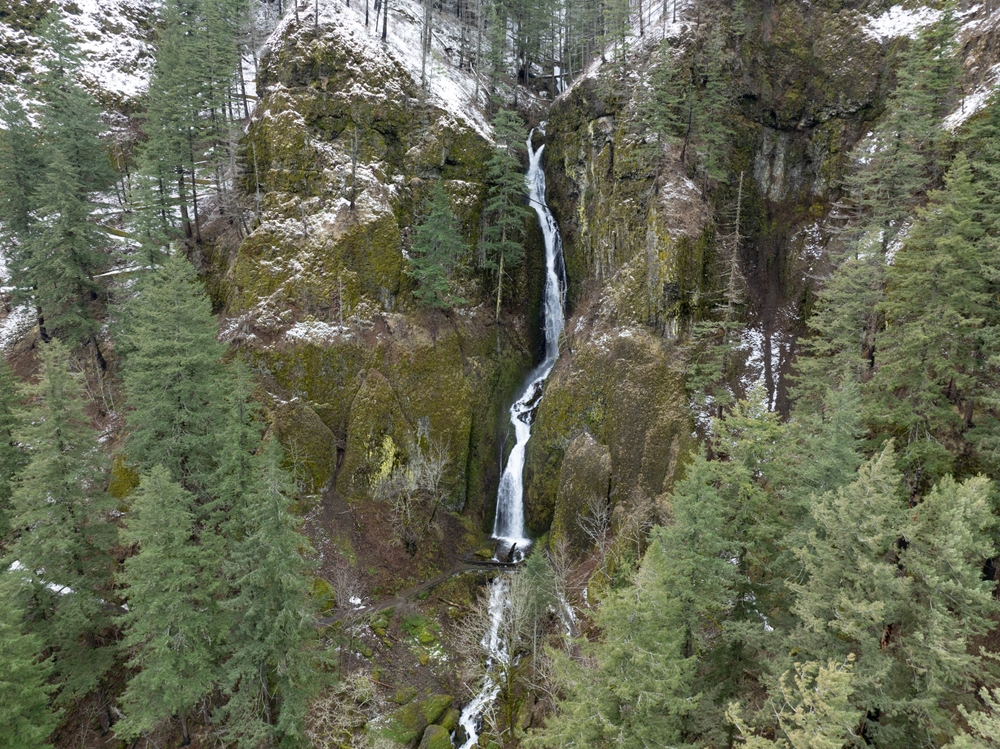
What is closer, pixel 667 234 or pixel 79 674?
pixel 79 674

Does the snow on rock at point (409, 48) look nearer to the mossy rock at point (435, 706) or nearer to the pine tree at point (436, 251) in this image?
the pine tree at point (436, 251)

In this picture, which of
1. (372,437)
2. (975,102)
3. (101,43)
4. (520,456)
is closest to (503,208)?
(520,456)

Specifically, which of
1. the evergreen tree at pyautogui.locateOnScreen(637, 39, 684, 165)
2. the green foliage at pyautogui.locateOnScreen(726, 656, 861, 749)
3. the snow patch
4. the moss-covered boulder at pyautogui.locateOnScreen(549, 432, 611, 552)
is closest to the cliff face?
the moss-covered boulder at pyautogui.locateOnScreen(549, 432, 611, 552)

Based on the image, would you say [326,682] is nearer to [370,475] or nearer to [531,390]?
[370,475]

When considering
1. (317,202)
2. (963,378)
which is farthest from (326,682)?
(317,202)

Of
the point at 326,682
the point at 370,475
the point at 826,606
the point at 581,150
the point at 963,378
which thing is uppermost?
the point at 581,150
